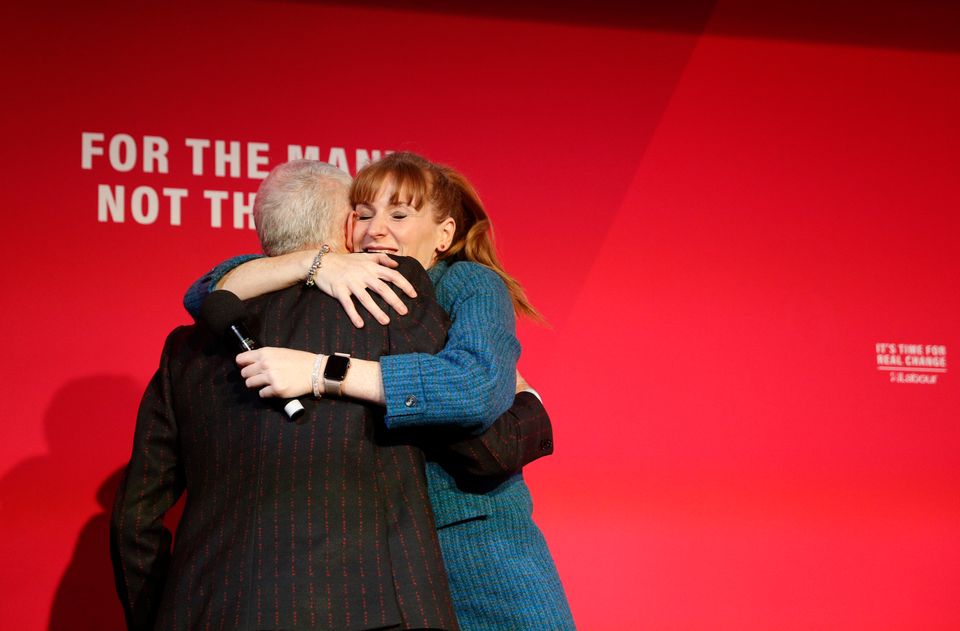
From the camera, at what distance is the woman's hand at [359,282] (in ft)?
5.95

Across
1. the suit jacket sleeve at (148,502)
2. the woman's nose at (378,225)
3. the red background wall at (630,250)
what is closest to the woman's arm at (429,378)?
the suit jacket sleeve at (148,502)

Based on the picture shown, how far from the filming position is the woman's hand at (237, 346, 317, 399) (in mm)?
1694

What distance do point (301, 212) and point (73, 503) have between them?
138 centimetres

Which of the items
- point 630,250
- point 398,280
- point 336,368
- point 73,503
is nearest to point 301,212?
point 398,280

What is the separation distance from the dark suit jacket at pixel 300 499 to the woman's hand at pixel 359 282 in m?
0.02

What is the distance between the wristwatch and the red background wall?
1.44 meters

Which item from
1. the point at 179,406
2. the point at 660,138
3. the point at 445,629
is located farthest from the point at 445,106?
the point at 445,629

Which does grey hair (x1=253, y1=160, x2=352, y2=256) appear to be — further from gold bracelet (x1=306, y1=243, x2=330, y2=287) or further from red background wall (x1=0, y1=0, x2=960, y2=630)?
red background wall (x1=0, y1=0, x2=960, y2=630)

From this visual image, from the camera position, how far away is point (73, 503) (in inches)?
115

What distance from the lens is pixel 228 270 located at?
2096 millimetres

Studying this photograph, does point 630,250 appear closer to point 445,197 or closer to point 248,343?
point 445,197

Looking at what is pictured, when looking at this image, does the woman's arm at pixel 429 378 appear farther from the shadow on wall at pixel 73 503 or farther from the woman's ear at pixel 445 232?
the shadow on wall at pixel 73 503

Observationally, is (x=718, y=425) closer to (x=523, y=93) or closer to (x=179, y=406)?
(x=523, y=93)

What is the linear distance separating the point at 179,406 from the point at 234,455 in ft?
0.66
